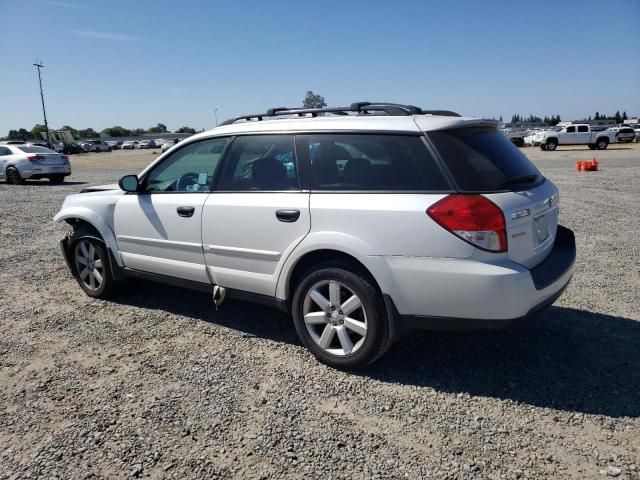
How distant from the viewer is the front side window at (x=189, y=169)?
410cm

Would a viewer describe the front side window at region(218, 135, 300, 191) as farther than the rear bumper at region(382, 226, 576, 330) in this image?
Yes

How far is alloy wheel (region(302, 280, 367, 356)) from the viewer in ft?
10.8

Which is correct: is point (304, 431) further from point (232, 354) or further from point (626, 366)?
point (626, 366)

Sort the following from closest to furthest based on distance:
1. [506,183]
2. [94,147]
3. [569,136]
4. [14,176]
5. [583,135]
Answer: [506,183] → [14,176] → [583,135] → [569,136] → [94,147]

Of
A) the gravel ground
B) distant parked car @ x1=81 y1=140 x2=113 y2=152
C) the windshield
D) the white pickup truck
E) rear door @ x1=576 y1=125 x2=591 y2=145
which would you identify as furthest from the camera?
distant parked car @ x1=81 y1=140 x2=113 y2=152

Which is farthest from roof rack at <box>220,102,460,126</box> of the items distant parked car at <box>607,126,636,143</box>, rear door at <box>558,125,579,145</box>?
distant parked car at <box>607,126,636,143</box>

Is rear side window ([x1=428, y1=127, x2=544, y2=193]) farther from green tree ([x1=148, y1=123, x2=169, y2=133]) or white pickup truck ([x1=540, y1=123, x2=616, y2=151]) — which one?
green tree ([x1=148, y1=123, x2=169, y2=133])

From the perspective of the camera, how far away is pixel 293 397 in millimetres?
3115

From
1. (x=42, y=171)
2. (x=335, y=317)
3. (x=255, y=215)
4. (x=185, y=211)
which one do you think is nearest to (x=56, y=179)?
(x=42, y=171)

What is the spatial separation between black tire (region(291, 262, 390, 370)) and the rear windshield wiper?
3.52 ft

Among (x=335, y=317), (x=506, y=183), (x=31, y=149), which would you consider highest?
(x=31, y=149)

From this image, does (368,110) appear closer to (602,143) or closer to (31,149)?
(31,149)

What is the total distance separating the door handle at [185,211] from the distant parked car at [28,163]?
1584cm

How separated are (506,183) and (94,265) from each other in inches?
160
